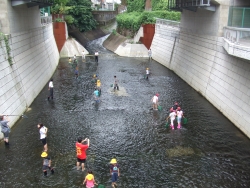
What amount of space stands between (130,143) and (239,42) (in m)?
11.2

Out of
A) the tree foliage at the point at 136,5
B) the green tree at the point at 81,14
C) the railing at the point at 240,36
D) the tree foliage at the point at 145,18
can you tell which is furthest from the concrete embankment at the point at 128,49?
the railing at the point at 240,36

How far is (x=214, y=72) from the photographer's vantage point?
2573 cm

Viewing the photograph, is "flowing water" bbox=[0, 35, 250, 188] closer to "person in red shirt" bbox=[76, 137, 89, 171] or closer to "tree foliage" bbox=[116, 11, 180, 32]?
"person in red shirt" bbox=[76, 137, 89, 171]

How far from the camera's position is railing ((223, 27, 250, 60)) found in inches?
720

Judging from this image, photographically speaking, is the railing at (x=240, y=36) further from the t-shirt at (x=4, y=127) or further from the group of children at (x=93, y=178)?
the t-shirt at (x=4, y=127)

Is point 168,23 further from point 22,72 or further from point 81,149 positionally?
point 81,149

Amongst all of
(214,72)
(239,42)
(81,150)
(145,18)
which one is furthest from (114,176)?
(145,18)

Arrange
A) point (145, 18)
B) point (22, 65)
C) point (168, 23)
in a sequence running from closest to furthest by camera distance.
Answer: point (22, 65) < point (168, 23) < point (145, 18)

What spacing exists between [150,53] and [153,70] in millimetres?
10307

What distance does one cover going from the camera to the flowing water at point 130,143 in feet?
45.7

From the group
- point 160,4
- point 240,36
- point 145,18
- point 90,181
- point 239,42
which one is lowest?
point 90,181

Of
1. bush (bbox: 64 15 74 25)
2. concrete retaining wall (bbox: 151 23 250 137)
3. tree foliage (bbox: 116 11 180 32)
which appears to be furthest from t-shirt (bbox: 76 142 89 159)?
bush (bbox: 64 15 74 25)

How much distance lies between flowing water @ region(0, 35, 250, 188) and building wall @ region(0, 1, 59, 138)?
1262mm

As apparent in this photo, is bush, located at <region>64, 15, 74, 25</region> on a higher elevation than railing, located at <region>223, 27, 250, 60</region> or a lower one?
higher
